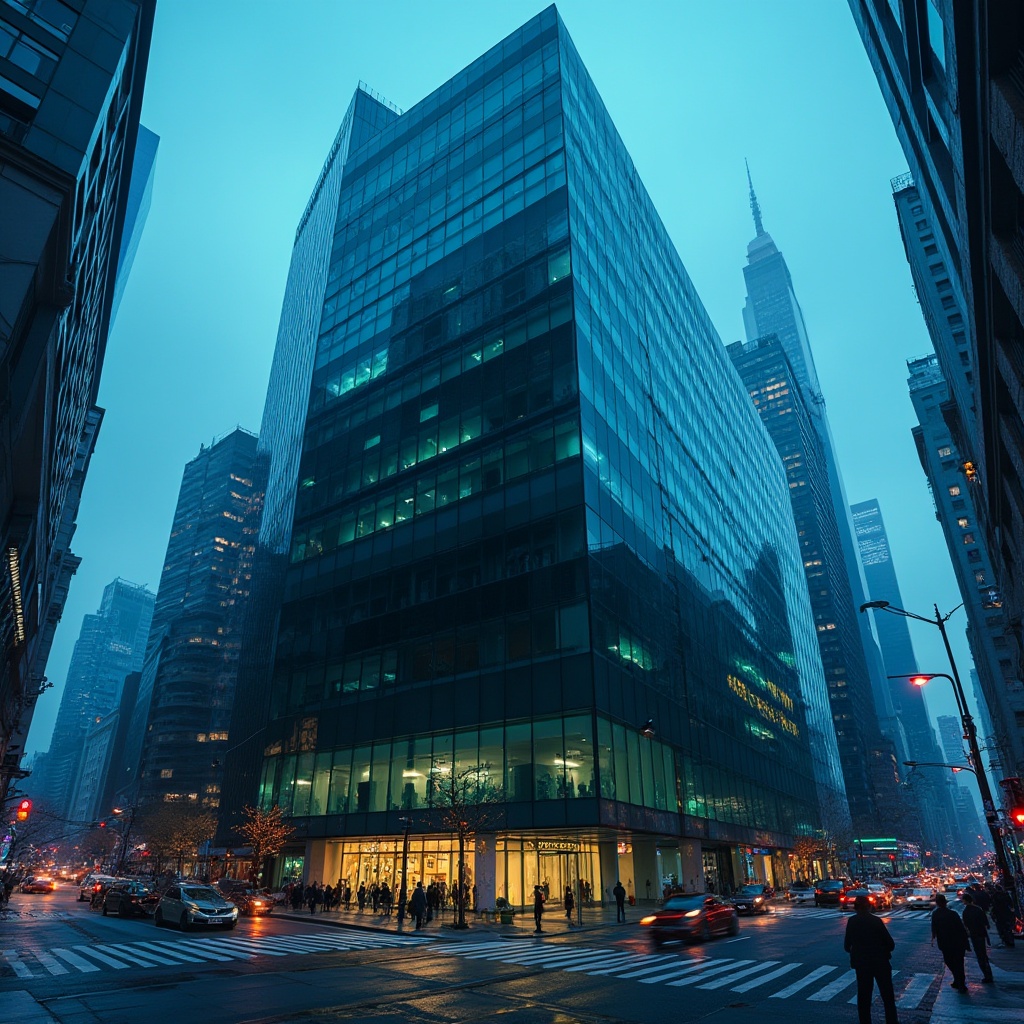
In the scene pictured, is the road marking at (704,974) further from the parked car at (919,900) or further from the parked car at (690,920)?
the parked car at (919,900)

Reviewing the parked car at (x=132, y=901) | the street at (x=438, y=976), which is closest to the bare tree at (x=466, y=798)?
the street at (x=438, y=976)

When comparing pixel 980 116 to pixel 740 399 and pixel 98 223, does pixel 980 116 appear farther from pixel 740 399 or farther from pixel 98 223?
pixel 740 399

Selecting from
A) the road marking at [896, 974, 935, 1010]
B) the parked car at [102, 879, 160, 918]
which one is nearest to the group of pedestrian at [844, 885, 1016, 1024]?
the road marking at [896, 974, 935, 1010]

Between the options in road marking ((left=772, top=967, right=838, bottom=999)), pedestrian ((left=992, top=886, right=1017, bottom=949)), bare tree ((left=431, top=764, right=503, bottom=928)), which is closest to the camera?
road marking ((left=772, top=967, right=838, bottom=999))

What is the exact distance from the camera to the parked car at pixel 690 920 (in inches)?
893

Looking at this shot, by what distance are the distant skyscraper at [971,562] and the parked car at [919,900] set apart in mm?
36215

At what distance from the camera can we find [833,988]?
14016 millimetres

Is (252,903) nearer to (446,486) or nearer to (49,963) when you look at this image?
(49,963)

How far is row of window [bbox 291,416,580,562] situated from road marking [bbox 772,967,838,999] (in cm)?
2690

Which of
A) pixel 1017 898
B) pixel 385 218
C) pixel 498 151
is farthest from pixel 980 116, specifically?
pixel 385 218

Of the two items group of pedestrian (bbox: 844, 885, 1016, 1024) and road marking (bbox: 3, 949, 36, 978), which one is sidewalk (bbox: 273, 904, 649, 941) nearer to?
road marking (bbox: 3, 949, 36, 978)

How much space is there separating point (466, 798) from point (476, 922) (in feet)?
21.0

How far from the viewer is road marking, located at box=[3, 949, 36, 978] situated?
15.0 meters

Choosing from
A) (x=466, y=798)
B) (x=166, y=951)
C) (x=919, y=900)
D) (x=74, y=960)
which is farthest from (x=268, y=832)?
(x=919, y=900)
